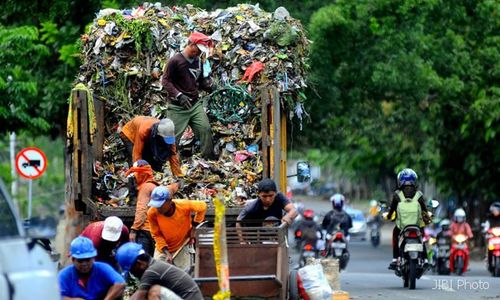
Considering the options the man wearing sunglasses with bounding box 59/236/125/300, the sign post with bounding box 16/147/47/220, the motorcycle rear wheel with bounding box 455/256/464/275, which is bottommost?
the motorcycle rear wheel with bounding box 455/256/464/275

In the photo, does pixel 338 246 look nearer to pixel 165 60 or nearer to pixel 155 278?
pixel 165 60

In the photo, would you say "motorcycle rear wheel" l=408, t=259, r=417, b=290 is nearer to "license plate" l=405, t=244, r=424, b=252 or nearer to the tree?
"license plate" l=405, t=244, r=424, b=252

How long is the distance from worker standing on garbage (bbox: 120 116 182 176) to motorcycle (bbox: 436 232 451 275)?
44.6 ft

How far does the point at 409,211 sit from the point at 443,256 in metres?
9.46

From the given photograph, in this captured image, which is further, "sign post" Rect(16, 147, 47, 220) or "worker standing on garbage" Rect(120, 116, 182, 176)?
"sign post" Rect(16, 147, 47, 220)

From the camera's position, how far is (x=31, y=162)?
2884 centimetres

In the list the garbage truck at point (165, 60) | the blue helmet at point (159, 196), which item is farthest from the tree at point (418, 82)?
the blue helmet at point (159, 196)

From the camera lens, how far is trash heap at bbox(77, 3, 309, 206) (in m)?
15.7

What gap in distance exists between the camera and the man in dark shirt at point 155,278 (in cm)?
1135

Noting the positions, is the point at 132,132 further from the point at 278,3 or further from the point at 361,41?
the point at 361,41

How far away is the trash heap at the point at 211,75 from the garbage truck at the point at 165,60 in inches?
0.5

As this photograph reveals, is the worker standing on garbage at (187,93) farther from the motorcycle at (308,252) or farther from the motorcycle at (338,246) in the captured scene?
the motorcycle at (308,252)

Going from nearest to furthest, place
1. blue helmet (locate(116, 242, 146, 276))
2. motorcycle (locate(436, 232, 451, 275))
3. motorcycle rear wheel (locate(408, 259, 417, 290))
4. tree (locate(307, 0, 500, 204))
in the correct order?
blue helmet (locate(116, 242, 146, 276))
motorcycle rear wheel (locate(408, 259, 417, 290))
motorcycle (locate(436, 232, 451, 275))
tree (locate(307, 0, 500, 204))

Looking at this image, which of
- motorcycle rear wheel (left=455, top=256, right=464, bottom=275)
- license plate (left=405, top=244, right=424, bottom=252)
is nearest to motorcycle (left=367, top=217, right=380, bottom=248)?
motorcycle rear wheel (left=455, top=256, right=464, bottom=275)
